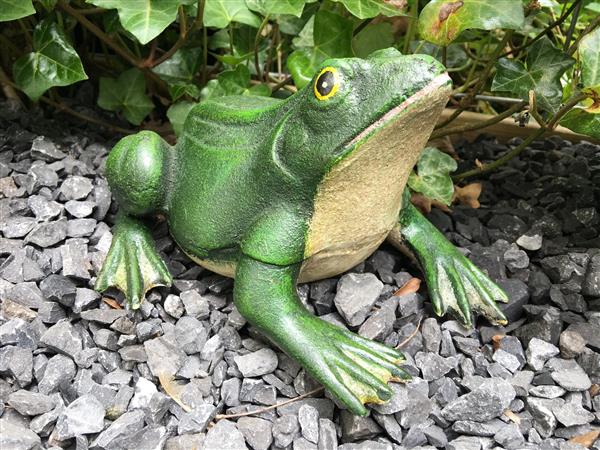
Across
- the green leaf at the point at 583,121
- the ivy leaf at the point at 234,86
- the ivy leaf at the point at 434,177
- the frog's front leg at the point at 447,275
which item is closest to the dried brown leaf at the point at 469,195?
the ivy leaf at the point at 434,177

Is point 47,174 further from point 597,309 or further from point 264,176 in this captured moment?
point 597,309

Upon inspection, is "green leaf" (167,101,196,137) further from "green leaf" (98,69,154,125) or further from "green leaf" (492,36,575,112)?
"green leaf" (492,36,575,112)

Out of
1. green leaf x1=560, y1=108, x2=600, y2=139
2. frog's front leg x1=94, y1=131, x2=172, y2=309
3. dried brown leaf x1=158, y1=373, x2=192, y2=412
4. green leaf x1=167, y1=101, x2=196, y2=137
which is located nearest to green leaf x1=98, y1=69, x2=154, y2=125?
green leaf x1=167, y1=101, x2=196, y2=137

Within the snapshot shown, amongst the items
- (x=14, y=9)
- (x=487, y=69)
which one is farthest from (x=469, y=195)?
(x=14, y=9)

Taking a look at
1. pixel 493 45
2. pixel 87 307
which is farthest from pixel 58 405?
pixel 493 45

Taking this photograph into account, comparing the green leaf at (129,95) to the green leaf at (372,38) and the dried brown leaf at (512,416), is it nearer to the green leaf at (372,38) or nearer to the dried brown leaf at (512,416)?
the green leaf at (372,38)

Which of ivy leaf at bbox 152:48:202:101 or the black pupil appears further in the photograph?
ivy leaf at bbox 152:48:202:101

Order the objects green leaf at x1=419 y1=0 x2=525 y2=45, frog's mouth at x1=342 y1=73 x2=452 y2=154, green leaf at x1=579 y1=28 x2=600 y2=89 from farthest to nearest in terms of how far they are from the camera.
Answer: green leaf at x1=419 y1=0 x2=525 y2=45 → green leaf at x1=579 y1=28 x2=600 y2=89 → frog's mouth at x1=342 y1=73 x2=452 y2=154
